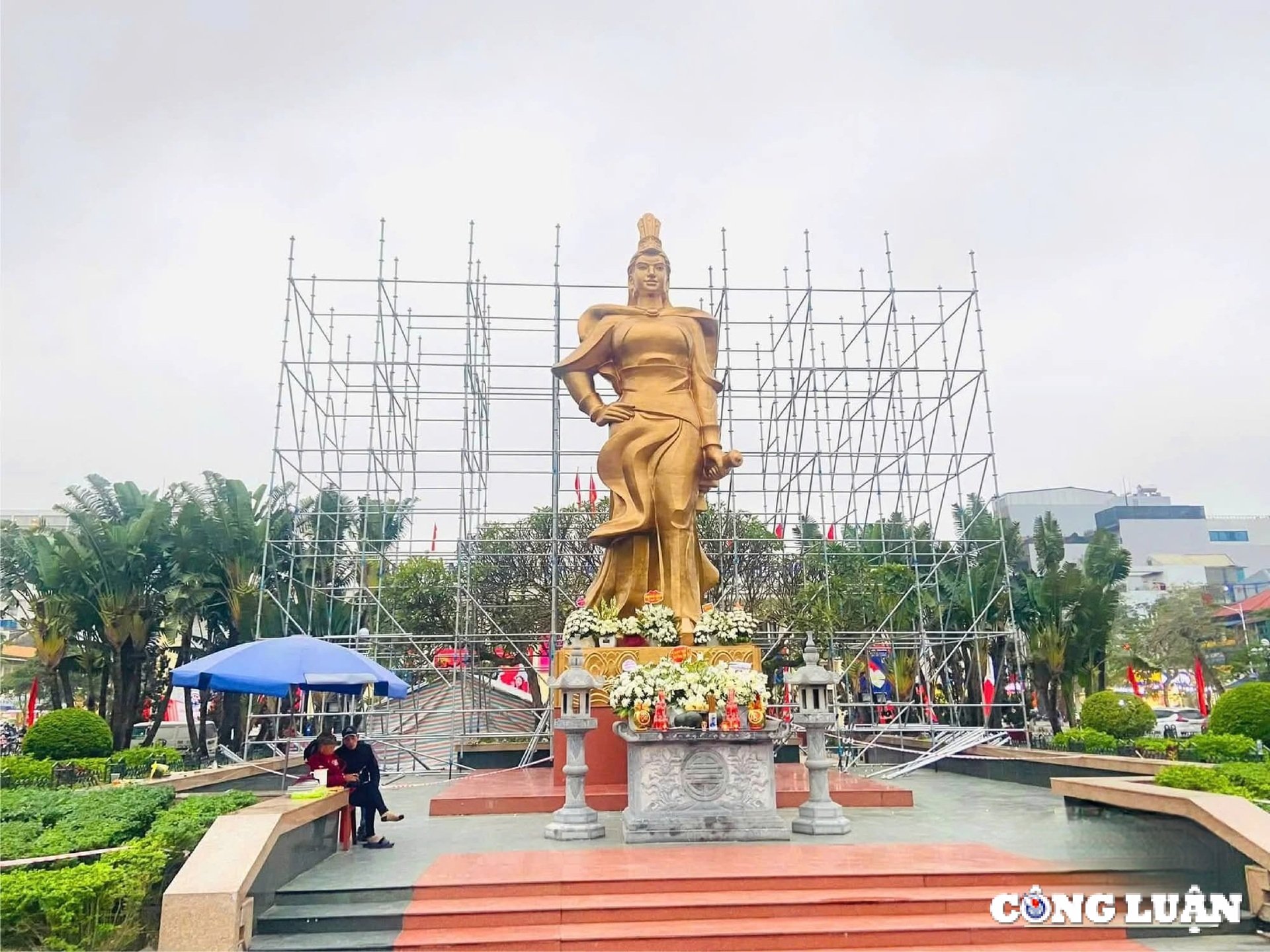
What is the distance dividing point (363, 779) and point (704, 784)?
291cm

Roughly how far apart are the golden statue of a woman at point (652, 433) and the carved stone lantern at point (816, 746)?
121 inches

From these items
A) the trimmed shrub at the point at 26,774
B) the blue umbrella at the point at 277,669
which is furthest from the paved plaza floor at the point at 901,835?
the trimmed shrub at the point at 26,774

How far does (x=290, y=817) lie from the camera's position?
6.46m

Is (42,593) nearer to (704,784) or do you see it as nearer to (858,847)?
(704,784)

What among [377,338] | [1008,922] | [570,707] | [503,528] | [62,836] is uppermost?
[377,338]

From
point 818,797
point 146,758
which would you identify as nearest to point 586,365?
point 818,797

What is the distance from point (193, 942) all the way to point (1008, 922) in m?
4.77

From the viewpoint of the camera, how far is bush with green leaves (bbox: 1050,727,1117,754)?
463 inches

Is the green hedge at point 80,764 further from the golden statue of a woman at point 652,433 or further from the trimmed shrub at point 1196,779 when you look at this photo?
the trimmed shrub at point 1196,779

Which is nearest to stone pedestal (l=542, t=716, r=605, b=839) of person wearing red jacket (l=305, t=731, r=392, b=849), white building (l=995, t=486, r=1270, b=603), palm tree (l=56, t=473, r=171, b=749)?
person wearing red jacket (l=305, t=731, r=392, b=849)

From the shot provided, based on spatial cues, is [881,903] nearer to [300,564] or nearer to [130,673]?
[300,564]

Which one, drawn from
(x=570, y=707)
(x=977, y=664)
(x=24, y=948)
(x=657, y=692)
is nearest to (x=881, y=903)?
(x=657, y=692)

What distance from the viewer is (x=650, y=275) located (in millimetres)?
12422

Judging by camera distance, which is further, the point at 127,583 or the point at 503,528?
the point at 503,528
